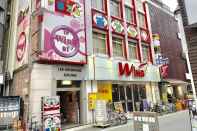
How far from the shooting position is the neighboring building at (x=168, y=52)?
71.6 ft

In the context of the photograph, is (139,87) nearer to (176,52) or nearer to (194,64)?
(176,52)

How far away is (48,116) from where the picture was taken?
10.6 m

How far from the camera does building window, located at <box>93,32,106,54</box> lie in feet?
50.9

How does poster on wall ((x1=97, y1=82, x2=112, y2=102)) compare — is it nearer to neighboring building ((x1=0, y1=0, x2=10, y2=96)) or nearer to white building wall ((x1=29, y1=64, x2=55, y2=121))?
white building wall ((x1=29, y1=64, x2=55, y2=121))

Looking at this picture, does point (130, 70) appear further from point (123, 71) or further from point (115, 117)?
point (115, 117)

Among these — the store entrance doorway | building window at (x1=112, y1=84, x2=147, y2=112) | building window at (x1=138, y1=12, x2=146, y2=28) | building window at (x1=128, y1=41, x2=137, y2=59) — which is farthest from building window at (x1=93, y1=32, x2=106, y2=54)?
building window at (x1=138, y1=12, x2=146, y2=28)

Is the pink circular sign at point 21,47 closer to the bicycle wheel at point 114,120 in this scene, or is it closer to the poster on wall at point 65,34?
the poster on wall at point 65,34

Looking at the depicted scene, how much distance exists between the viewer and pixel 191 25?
4.57 metres

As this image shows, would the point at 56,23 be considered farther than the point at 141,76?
No

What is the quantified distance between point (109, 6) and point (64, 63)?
24.8ft

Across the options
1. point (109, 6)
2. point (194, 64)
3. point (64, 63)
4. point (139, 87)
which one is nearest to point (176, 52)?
point (139, 87)

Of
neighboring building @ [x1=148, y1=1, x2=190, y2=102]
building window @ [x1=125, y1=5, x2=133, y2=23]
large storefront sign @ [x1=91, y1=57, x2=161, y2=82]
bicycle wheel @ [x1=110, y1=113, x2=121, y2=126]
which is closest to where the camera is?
bicycle wheel @ [x1=110, y1=113, x2=121, y2=126]

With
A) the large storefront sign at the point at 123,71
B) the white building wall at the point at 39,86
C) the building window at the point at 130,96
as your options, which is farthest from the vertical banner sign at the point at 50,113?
the building window at the point at 130,96

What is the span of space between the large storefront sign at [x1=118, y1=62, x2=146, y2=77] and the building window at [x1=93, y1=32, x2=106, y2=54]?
1.91 metres
